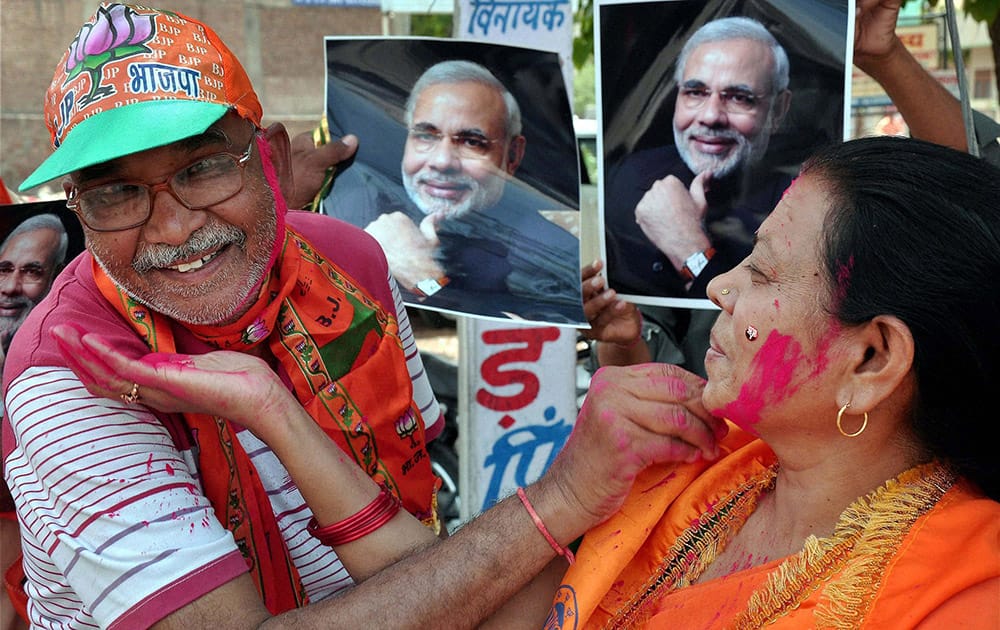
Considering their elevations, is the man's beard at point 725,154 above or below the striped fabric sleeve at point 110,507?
above

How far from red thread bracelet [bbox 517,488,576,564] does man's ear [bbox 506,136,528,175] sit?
116cm

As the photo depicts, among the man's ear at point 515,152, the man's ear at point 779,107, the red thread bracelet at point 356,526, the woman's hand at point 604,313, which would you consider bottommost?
the red thread bracelet at point 356,526

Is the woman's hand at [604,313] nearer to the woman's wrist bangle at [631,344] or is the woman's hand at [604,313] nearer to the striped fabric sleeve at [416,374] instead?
the woman's wrist bangle at [631,344]

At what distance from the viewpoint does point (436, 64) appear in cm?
272

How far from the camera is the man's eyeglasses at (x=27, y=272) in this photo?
8.63 ft

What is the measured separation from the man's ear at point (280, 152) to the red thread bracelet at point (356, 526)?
2.92 feet

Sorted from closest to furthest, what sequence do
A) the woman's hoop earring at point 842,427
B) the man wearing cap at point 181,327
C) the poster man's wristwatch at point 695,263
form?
the woman's hoop earring at point 842,427, the man wearing cap at point 181,327, the poster man's wristwatch at point 695,263

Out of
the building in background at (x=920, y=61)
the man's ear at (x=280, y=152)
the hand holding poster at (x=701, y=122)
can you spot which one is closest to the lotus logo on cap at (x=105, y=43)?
the man's ear at (x=280, y=152)

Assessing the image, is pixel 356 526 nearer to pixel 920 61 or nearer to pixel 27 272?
pixel 27 272

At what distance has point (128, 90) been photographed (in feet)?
5.99

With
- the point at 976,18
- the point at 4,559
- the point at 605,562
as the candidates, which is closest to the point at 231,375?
the point at 605,562

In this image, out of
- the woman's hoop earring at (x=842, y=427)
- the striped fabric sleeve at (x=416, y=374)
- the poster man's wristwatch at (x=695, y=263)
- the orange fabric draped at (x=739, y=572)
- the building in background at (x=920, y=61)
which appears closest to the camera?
the orange fabric draped at (x=739, y=572)

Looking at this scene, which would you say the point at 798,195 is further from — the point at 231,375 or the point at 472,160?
the point at 472,160

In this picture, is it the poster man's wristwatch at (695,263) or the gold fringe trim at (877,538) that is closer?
the gold fringe trim at (877,538)
